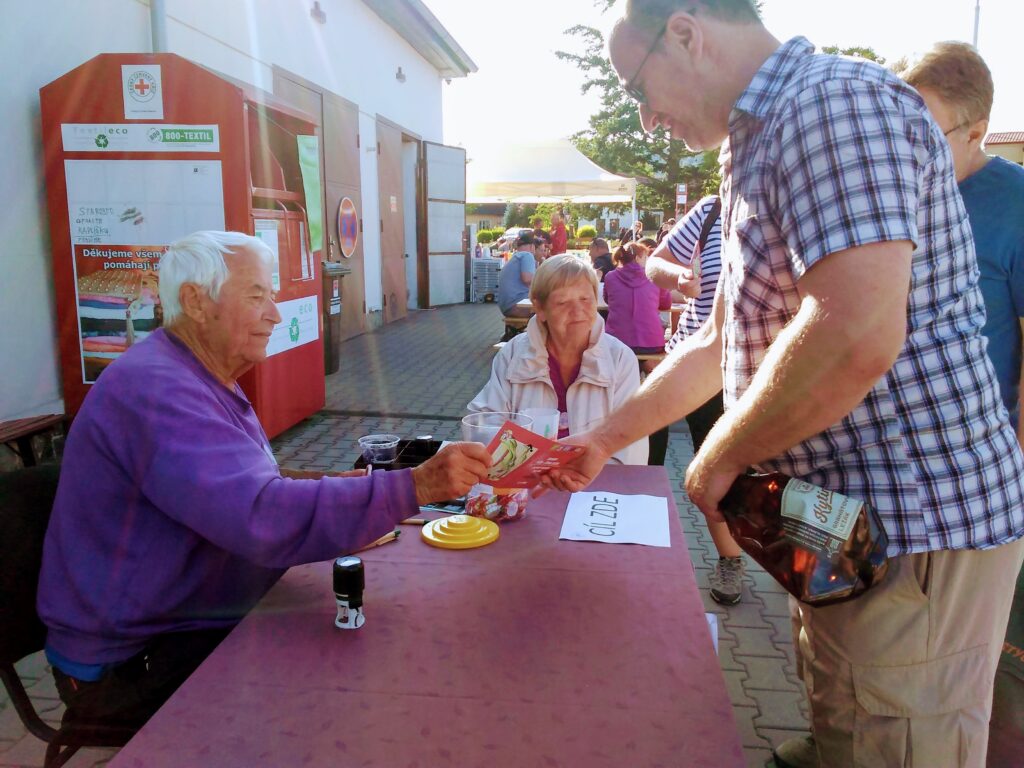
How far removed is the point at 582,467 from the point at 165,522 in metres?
1.05

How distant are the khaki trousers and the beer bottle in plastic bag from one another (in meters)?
0.12

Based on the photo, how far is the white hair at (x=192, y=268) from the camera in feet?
6.63

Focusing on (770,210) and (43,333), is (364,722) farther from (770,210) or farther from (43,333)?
(43,333)

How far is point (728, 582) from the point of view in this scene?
145 inches

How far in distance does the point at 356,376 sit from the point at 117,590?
7.01 meters

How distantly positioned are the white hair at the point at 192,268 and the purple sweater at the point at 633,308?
155 inches

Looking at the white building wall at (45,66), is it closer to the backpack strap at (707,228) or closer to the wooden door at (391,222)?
the wooden door at (391,222)

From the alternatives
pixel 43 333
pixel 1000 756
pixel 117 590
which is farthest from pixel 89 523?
pixel 43 333

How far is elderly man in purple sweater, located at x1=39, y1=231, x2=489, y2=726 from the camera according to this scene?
5.38 feet

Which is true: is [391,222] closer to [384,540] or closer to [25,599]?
[384,540]

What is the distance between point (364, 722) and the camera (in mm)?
1275

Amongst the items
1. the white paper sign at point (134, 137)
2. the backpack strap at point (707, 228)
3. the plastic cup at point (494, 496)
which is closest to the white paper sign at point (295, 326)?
the white paper sign at point (134, 137)

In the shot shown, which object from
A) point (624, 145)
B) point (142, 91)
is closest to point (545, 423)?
point (142, 91)

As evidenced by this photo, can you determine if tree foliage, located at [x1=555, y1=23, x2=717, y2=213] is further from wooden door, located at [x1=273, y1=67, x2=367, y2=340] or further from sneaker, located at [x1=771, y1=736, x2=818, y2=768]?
sneaker, located at [x1=771, y1=736, x2=818, y2=768]
